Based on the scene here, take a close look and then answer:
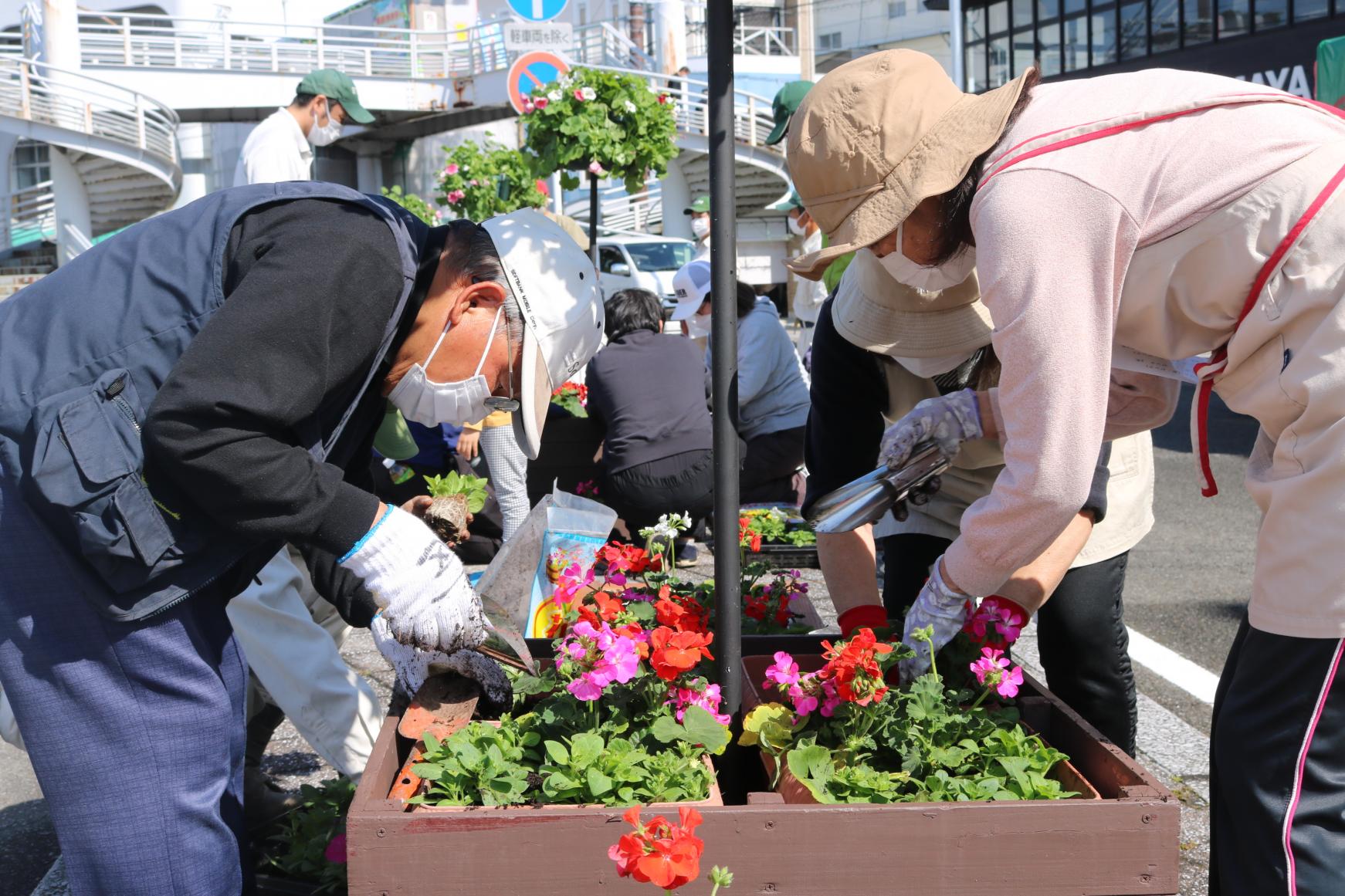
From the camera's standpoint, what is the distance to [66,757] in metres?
1.71

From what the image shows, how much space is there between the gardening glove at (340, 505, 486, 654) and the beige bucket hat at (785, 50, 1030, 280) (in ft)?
2.35

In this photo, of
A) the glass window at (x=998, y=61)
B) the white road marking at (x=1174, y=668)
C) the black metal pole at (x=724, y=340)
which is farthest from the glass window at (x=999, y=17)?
the black metal pole at (x=724, y=340)

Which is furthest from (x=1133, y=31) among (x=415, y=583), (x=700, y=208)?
(x=415, y=583)

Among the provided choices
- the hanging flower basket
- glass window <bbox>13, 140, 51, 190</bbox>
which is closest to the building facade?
the hanging flower basket

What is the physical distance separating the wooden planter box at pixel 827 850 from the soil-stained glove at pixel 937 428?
0.69m

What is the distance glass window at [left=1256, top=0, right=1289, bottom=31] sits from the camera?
16.4 metres

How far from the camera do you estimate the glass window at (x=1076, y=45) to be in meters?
19.4

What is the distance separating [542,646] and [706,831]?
860mm

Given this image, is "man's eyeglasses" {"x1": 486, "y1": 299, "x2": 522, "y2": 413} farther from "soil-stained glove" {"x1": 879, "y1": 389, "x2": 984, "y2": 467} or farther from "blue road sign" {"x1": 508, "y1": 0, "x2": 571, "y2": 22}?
"blue road sign" {"x1": 508, "y1": 0, "x2": 571, "y2": 22}

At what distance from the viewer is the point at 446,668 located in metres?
1.97

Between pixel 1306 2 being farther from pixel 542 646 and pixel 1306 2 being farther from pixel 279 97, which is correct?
pixel 279 97

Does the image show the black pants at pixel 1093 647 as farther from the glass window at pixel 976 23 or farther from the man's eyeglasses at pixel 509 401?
the glass window at pixel 976 23

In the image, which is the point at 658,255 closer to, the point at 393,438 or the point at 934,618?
the point at 393,438

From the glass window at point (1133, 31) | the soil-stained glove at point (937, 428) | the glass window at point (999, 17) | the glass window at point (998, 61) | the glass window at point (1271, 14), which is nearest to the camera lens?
the soil-stained glove at point (937, 428)
